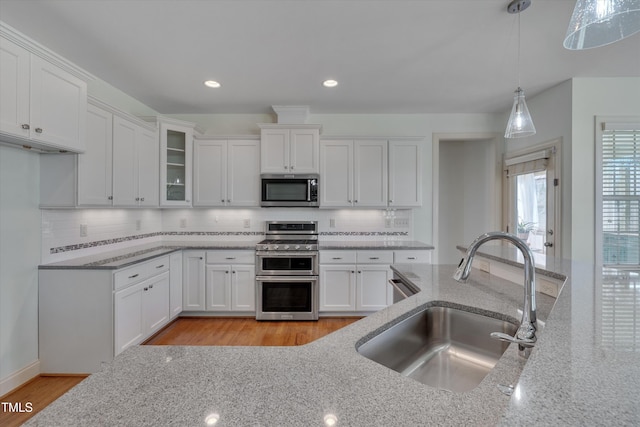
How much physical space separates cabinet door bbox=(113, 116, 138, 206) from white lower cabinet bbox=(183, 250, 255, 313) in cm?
96

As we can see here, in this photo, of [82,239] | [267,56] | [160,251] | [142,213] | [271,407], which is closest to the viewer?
[271,407]

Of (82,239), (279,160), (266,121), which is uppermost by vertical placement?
(266,121)

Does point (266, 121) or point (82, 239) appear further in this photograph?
point (266, 121)

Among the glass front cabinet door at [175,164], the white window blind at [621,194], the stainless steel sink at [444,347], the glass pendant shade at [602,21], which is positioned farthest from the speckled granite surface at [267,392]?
the white window blind at [621,194]

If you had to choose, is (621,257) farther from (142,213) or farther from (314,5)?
(142,213)

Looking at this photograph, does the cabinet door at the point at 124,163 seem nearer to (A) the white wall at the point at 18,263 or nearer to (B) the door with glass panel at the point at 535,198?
(A) the white wall at the point at 18,263

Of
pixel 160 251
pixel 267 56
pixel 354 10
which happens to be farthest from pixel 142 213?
pixel 354 10

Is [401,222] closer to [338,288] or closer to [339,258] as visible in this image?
[339,258]

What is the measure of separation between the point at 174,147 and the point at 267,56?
175 centimetres

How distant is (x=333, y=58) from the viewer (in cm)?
240

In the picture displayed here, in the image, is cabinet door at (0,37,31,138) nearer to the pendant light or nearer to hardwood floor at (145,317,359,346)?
hardwood floor at (145,317,359,346)

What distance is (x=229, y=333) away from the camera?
2.95 m

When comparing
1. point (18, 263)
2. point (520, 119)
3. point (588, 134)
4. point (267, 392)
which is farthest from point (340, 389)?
point (588, 134)

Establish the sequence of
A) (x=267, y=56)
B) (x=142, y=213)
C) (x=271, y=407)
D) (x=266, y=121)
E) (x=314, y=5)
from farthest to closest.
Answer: (x=266, y=121) → (x=142, y=213) → (x=267, y=56) → (x=314, y=5) → (x=271, y=407)
